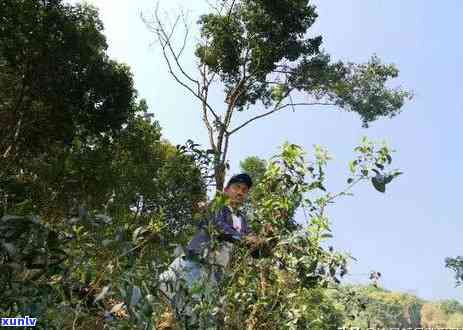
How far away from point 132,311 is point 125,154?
1346 cm

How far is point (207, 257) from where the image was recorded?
207 cm

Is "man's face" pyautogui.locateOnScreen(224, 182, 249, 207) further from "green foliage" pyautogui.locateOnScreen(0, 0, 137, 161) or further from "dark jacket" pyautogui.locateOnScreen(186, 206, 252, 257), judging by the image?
"green foliage" pyautogui.locateOnScreen(0, 0, 137, 161)

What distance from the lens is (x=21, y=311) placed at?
4.93ft

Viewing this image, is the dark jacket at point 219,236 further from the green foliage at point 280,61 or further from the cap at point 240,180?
the green foliage at point 280,61

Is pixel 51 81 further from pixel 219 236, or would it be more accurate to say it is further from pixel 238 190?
pixel 219 236

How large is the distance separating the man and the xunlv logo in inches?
16.4

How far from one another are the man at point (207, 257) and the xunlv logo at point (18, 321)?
42cm

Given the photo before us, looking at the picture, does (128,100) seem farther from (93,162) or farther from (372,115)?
(372,115)

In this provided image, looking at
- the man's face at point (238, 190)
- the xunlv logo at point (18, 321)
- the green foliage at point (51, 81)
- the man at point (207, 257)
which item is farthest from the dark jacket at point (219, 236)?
the green foliage at point (51, 81)

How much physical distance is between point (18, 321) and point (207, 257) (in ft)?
2.42

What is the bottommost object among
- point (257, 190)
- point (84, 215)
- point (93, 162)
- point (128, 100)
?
point (84, 215)

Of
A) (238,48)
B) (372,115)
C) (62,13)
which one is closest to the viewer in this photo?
(62,13)

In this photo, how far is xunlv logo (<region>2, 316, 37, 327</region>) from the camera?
153 centimetres

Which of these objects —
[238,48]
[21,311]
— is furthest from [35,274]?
[238,48]
